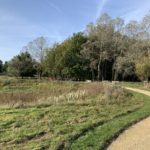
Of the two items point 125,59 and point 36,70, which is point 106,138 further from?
point 36,70

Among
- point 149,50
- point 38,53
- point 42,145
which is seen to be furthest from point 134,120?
Answer: point 38,53

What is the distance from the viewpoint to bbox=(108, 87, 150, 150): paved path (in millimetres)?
8609

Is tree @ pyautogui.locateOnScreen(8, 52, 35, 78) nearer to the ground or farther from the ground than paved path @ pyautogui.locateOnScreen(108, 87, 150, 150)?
farther from the ground

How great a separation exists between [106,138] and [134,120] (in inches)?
142

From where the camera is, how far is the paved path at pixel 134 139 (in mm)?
8609

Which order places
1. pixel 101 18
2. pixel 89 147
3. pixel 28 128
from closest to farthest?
pixel 89 147
pixel 28 128
pixel 101 18

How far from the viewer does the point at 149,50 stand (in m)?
41.2

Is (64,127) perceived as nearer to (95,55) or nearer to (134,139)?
(134,139)

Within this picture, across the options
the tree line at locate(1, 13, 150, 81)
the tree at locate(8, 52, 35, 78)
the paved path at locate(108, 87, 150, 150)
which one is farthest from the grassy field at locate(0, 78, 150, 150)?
the tree at locate(8, 52, 35, 78)

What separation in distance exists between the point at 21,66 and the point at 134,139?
229 feet

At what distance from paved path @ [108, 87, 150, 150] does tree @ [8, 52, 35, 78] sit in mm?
67222

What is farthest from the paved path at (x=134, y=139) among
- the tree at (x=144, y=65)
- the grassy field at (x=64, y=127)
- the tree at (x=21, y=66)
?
the tree at (x=21, y=66)

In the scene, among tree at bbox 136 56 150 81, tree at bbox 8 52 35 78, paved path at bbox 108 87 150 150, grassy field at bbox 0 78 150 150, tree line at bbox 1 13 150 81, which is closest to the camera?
paved path at bbox 108 87 150 150

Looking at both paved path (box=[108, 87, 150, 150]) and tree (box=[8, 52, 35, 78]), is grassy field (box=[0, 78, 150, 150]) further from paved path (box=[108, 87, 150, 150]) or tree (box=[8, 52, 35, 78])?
tree (box=[8, 52, 35, 78])
